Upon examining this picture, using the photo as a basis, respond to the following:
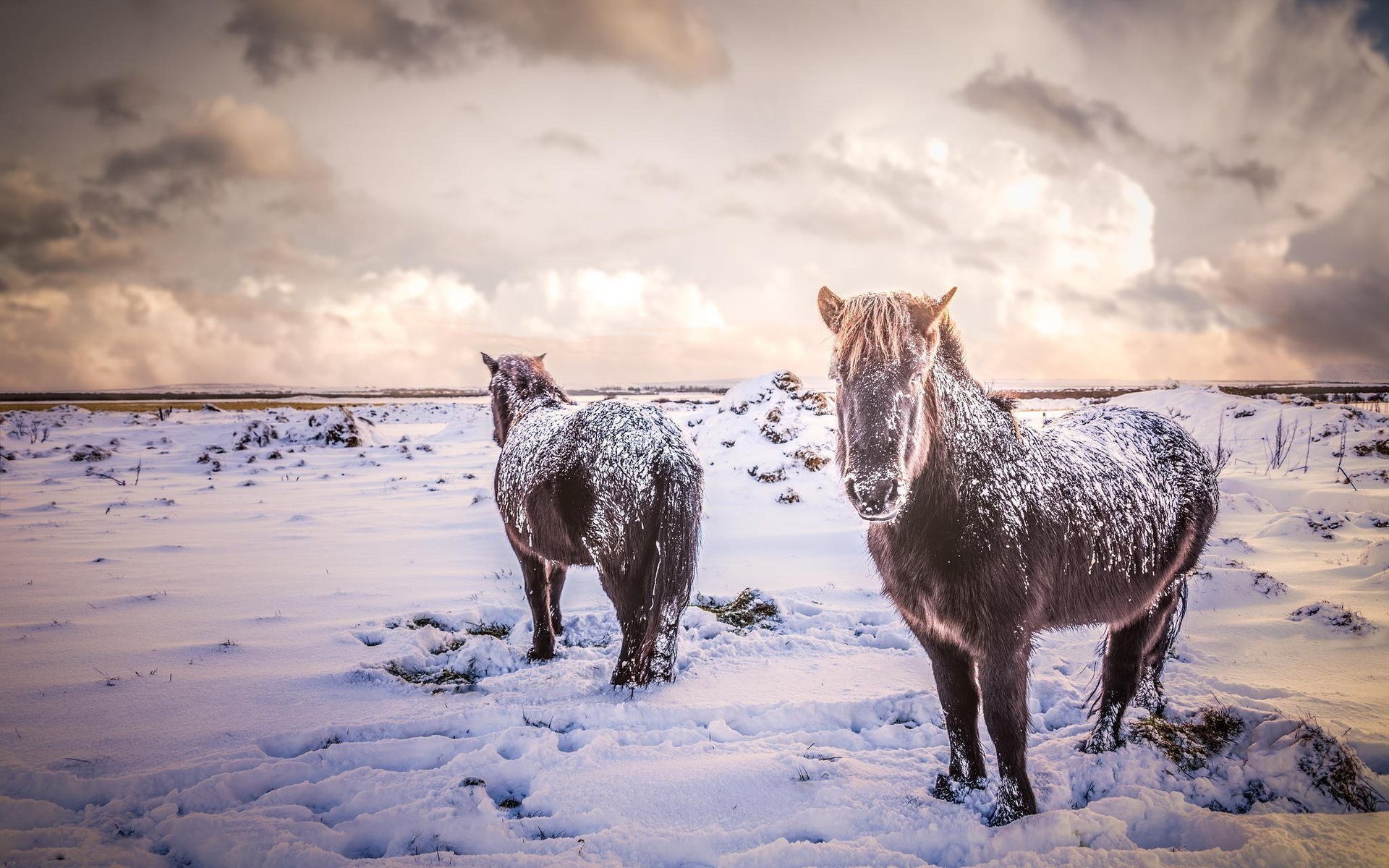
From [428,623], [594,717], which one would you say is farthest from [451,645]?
[594,717]

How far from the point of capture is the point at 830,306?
2721mm

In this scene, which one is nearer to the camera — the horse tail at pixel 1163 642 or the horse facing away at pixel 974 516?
the horse facing away at pixel 974 516

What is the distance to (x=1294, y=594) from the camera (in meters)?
5.69

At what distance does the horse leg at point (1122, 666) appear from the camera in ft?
11.1

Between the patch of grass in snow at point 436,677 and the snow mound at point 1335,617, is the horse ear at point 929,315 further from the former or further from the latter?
the snow mound at point 1335,617

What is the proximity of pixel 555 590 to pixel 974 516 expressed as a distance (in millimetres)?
3999

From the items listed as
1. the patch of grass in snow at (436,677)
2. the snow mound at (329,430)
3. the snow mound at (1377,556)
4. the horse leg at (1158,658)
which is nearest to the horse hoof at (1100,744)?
the horse leg at (1158,658)

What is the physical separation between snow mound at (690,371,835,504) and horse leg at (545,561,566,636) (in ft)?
19.0

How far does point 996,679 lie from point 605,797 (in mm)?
2175

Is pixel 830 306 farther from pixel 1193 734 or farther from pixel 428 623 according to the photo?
pixel 428 623

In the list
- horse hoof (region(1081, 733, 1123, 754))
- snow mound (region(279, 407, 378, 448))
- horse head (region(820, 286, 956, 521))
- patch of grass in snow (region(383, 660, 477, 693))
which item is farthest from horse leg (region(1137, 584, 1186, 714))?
snow mound (region(279, 407, 378, 448))

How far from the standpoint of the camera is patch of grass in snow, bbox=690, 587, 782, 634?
5656mm

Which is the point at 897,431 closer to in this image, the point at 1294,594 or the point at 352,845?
the point at 352,845

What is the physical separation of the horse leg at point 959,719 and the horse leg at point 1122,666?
1.03 metres
